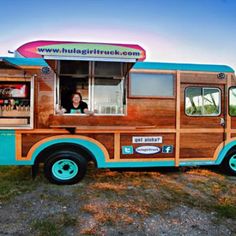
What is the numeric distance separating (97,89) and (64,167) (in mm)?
1752

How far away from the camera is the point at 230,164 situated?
16.8 feet

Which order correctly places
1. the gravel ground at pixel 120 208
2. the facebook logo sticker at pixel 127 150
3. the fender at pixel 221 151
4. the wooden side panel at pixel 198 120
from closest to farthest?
the gravel ground at pixel 120 208, the facebook logo sticker at pixel 127 150, the wooden side panel at pixel 198 120, the fender at pixel 221 151

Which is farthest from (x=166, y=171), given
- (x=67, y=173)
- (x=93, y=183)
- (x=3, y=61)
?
(x=3, y=61)

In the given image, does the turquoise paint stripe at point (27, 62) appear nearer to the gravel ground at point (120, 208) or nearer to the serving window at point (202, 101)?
the gravel ground at point (120, 208)

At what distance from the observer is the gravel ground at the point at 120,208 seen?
2955 mm

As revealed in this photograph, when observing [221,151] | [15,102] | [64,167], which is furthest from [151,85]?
[15,102]

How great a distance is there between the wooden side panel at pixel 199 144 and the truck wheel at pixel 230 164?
479mm

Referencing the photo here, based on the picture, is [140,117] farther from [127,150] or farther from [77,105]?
[77,105]

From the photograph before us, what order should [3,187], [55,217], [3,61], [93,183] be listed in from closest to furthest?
1. [55,217]
2. [3,61]
3. [3,187]
4. [93,183]

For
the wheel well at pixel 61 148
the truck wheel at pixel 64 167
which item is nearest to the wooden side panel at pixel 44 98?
the wheel well at pixel 61 148

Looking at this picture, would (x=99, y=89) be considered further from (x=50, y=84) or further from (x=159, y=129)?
(x=159, y=129)

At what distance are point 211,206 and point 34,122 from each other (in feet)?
11.7

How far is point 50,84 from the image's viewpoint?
443cm

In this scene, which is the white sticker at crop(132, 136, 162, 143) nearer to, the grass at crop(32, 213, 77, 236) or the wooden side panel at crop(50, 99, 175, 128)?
the wooden side panel at crop(50, 99, 175, 128)
